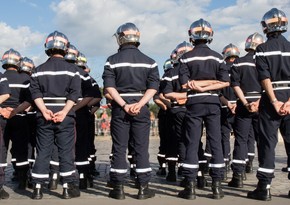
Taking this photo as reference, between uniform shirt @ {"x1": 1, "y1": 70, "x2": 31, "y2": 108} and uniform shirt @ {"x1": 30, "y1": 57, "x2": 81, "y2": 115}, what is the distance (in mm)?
1059

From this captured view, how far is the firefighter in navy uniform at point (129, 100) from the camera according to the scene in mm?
6184

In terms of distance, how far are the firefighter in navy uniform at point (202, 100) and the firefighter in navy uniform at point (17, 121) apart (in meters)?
2.83

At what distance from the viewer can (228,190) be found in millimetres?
6758

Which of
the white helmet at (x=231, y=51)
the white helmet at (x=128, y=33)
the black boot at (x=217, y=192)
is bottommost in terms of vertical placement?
the black boot at (x=217, y=192)

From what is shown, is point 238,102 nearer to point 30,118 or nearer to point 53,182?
point 53,182

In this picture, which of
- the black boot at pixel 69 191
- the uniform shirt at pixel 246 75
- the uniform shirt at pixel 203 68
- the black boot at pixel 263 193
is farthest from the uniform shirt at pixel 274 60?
the black boot at pixel 69 191

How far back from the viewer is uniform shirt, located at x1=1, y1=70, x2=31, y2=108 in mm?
7293

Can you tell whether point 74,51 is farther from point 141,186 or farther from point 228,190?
point 228,190

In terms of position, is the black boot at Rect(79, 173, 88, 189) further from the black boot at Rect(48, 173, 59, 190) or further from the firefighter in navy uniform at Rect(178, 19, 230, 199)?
the firefighter in navy uniform at Rect(178, 19, 230, 199)

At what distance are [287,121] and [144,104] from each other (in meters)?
2.08

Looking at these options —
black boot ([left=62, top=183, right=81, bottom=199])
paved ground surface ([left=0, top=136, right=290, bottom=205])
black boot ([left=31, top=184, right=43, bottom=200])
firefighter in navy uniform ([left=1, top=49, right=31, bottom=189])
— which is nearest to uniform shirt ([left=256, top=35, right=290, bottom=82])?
paved ground surface ([left=0, top=136, right=290, bottom=205])

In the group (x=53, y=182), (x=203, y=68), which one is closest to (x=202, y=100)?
(x=203, y=68)

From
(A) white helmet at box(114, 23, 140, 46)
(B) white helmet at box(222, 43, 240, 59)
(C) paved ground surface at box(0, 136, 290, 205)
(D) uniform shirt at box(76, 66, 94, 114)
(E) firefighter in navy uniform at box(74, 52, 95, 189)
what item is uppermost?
(B) white helmet at box(222, 43, 240, 59)

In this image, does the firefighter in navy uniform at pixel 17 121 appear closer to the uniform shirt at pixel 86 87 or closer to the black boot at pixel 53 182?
the black boot at pixel 53 182
